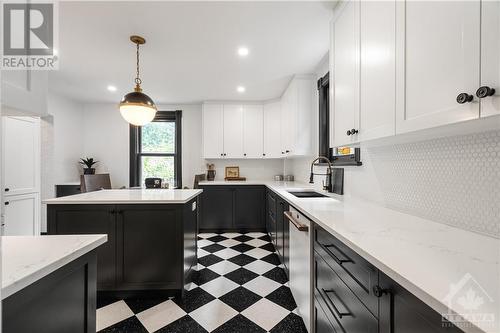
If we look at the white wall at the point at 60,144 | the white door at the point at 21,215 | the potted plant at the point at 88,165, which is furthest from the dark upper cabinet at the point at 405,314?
the potted plant at the point at 88,165

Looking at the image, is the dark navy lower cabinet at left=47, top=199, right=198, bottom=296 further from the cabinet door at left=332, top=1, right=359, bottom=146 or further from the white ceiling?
the white ceiling

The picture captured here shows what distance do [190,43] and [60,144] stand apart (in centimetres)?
336

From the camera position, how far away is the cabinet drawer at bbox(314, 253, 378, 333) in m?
0.83

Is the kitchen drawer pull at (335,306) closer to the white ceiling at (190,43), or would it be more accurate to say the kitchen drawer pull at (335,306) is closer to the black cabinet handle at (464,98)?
the black cabinet handle at (464,98)

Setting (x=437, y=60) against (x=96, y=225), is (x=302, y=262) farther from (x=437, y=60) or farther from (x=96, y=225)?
(x=96, y=225)

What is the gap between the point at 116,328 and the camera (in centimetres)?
162

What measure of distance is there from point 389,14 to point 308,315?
1.78 metres

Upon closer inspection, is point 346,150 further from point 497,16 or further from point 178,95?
point 178,95

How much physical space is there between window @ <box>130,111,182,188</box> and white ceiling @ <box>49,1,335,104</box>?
104cm

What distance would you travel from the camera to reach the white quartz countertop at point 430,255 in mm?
519

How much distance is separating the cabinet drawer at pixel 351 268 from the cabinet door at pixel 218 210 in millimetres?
2788

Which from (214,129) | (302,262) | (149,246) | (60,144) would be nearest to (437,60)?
(302,262)

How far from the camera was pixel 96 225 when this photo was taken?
6.32 ft

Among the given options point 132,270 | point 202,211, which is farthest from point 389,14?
point 202,211
